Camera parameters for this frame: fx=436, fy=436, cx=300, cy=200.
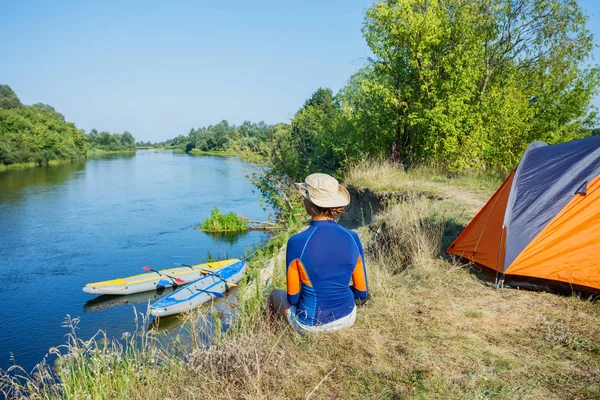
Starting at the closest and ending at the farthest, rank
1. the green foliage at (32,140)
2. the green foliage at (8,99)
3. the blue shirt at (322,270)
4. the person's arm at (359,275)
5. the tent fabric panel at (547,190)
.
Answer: the blue shirt at (322,270) → the person's arm at (359,275) → the tent fabric panel at (547,190) → the green foliage at (32,140) → the green foliage at (8,99)

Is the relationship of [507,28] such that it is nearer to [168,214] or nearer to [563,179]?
[563,179]

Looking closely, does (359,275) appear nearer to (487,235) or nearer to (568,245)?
(487,235)

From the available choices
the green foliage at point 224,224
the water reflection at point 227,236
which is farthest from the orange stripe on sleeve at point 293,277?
the green foliage at point 224,224

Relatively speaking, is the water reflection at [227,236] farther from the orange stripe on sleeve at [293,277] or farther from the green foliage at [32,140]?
the green foliage at [32,140]

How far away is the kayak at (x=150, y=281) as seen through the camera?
39.3 feet

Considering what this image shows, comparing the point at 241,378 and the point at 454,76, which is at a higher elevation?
the point at 454,76

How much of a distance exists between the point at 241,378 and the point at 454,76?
11427 millimetres

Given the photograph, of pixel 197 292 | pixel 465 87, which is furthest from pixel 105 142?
pixel 465 87

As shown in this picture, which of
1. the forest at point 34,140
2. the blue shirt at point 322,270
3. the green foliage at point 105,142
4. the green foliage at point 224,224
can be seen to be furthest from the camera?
the green foliage at point 105,142

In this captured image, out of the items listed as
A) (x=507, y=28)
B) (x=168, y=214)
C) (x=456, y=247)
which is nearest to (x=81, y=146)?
(x=168, y=214)

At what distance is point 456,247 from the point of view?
581 centimetres

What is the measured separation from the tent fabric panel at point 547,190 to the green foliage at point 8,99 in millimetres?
93206

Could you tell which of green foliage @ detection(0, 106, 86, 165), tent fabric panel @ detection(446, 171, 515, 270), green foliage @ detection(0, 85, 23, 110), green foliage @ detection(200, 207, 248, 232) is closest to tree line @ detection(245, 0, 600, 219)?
green foliage @ detection(200, 207, 248, 232)

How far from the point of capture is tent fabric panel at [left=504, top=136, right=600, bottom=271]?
4.75 metres
